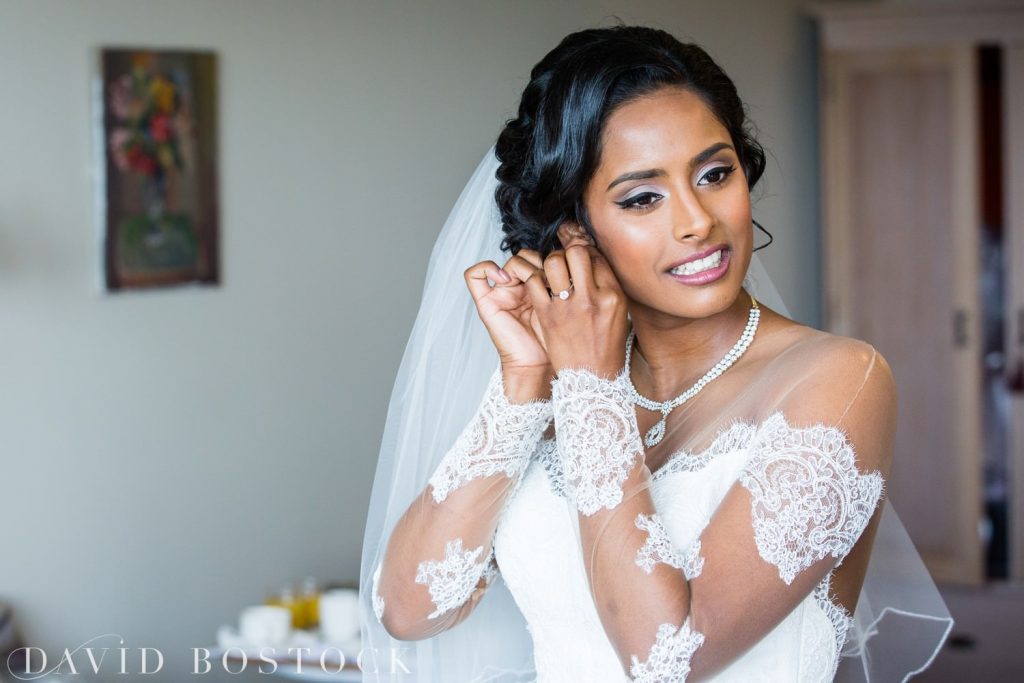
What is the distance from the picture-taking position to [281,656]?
3.15m

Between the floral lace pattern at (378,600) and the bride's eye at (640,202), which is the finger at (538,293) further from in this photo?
the floral lace pattern at (378,600)

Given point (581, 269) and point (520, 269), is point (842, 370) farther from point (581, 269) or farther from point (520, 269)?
point (520, 269)

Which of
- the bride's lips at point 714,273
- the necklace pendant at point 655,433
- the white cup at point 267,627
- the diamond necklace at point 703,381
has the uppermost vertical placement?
the bride's lips at point 714,273

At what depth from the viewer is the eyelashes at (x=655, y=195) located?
60.0 inches

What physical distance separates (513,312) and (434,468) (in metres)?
0.33

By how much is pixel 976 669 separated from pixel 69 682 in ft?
11.0

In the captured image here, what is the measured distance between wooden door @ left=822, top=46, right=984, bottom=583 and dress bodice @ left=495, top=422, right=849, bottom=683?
412cm

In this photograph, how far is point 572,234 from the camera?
5.42 feet

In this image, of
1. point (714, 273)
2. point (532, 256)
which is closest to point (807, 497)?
point (714, 273)

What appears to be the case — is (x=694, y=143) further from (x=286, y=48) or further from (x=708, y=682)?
(x=286, y=48)

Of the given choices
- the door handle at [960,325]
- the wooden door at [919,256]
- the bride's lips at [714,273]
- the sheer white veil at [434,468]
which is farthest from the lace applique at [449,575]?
the door handle at [960,325]

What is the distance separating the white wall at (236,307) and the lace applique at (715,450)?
9.08 ft

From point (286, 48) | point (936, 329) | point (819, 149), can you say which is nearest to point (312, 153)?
point (286, 48)

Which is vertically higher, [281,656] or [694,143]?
[694,143]
